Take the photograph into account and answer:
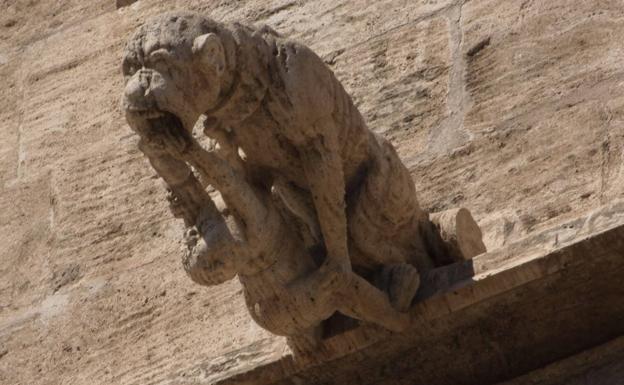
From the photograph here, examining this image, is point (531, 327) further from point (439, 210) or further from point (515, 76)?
point (515, 76)

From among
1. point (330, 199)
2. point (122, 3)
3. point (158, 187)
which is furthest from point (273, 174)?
point (122, 3)

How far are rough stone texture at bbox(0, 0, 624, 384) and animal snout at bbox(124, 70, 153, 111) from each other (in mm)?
949

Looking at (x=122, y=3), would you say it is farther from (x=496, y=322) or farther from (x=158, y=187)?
(x=496, y=322)

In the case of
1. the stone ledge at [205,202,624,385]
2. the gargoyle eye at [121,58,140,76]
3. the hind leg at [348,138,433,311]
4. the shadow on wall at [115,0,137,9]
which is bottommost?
the stone ledge at [205,202,624,385]

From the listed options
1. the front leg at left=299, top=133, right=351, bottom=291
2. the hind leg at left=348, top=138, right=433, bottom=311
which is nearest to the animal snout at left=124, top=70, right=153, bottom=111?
the front leg at left=299, top=133, right=351, bottom=291

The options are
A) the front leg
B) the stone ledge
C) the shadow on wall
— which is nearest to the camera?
the front leg

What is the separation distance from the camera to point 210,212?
411 cm

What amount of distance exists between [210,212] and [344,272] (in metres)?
0.38

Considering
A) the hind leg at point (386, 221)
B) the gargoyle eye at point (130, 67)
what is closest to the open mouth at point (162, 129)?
the gargoyle eye at point (130, 67)

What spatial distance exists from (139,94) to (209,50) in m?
0.20

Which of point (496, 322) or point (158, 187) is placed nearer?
point (496, 322)

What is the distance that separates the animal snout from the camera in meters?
3.95

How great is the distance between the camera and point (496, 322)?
4.45m

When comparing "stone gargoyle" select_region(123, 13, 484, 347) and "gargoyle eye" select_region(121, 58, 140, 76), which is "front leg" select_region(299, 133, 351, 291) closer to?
"stone gargoyle" select_region(123, 13, 484, 347)
